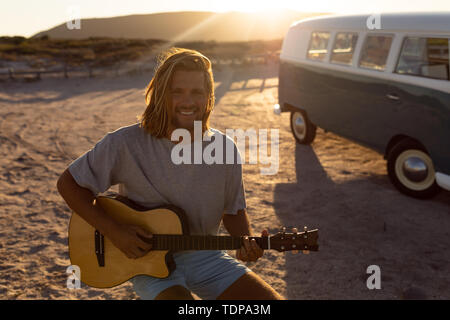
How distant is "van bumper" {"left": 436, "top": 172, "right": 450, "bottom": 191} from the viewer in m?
5.07

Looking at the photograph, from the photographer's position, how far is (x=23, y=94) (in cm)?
1579

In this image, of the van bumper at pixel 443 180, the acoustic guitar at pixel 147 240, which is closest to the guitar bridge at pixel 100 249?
the acoustic guitar at pixel 147 240

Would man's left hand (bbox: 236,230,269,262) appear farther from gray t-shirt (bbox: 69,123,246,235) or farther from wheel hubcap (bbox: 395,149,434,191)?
wheel hubcap (bbox: 395,149,434,191)

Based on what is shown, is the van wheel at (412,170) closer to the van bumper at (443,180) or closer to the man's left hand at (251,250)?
the van bumper at (443,180)

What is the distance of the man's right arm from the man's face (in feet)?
2.21

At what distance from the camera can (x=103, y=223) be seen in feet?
8.35

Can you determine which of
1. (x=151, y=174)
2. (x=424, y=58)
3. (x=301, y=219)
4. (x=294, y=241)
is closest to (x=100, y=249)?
(x=151, y=174)

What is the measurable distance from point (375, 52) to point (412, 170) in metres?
1.74

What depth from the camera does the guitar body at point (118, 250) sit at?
2.54 meters

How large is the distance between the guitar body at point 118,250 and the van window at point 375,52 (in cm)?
443

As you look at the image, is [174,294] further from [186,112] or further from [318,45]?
[318,45]

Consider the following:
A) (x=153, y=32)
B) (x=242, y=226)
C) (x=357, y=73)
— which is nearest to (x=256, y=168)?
(x=357, y=73)

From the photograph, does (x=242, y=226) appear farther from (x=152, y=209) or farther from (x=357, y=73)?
(x=357, y=73)
